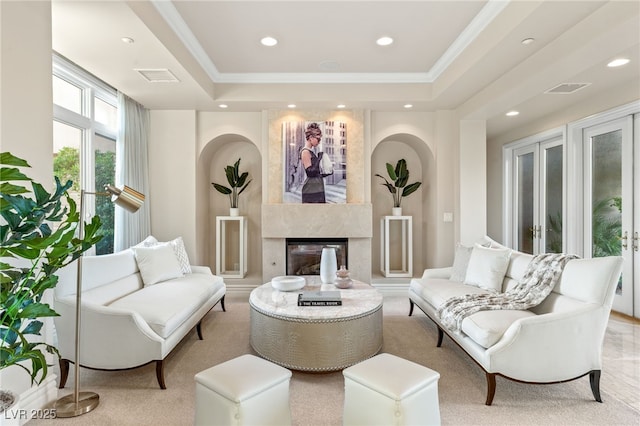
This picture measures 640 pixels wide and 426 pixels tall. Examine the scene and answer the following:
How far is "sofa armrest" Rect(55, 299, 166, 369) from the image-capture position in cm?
234

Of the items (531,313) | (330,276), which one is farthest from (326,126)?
(531,313)

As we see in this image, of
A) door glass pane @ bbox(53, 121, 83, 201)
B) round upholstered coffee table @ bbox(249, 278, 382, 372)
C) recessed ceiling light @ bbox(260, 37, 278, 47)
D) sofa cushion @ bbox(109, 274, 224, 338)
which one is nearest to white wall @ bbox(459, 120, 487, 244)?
round upholstered coffee table @ bbox(249, 278, 382, 372)


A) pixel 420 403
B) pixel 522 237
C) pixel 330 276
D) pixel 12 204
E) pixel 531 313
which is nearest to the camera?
pixel 12 204

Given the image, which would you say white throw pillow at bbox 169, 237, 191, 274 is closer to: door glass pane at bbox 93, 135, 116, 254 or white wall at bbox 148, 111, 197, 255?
door glass pane at bbox 93, 135, 116, 254

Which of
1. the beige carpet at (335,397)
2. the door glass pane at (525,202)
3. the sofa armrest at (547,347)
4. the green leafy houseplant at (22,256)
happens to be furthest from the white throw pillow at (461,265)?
the green leafy houseplant at (22,256)

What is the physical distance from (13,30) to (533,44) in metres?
3.70

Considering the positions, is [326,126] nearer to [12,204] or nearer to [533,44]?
[533,44]

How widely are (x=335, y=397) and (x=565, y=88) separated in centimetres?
404

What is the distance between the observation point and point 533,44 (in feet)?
9.66

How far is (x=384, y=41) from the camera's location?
11.6 ft

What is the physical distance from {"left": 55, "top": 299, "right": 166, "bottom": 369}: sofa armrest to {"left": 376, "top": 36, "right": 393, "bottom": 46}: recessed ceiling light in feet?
10.7

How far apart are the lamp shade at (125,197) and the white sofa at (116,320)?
2.34 ft

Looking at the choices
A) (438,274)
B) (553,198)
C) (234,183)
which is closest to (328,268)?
(438,274)

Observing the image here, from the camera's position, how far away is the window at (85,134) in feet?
11.2
